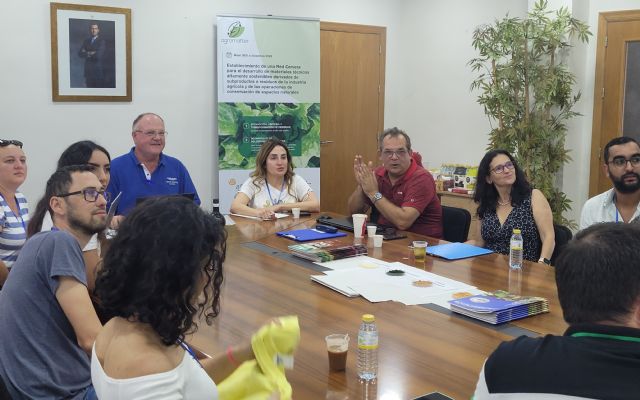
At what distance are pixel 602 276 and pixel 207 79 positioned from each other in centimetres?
513

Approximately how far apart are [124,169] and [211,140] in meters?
1.87

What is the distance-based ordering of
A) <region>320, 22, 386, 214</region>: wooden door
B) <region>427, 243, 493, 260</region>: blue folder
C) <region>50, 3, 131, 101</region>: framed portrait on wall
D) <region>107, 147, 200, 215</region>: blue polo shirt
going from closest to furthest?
<region>427, 243, 493, 260</region>: blue folder → <region>107, 147, 200, 215</region>: blue polo shirt → <region>50, 3, 131, 101</region>: framed portrait on wall → <region>320, 22, 386, 214</region>: wooden door

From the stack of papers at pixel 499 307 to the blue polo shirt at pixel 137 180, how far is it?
2.33 metres

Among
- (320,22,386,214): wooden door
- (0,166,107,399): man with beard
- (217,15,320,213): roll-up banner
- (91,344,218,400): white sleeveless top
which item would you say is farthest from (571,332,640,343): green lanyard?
(320,22,386,214): wooden door

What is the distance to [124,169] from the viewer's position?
429 centimetres

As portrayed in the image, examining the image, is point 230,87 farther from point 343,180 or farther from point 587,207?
point 587,207

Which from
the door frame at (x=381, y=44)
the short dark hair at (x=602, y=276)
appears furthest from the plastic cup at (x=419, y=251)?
the door frame at (x=381, y=44)

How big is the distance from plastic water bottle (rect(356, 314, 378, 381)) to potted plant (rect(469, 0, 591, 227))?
13.2 ft

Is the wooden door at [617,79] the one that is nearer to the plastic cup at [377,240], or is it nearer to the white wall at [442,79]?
the white wall at [442,79]

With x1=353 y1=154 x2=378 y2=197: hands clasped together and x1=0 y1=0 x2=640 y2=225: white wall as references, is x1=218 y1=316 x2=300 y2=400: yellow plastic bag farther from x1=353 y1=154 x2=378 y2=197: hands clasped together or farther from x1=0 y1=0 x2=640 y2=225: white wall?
x1=0 y1=0 x2=640 y2=225: white wall

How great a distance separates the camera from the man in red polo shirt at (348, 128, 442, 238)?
4.01 meters

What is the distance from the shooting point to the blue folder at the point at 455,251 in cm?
317

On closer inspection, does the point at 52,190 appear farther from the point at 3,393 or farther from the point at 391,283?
the point at 391,283

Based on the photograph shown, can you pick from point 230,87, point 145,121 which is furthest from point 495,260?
point 230,87
